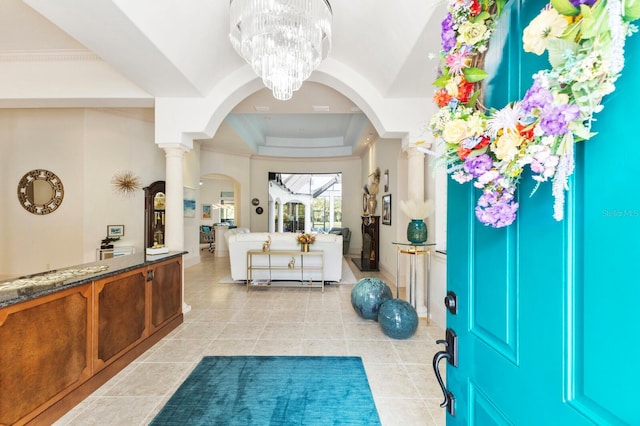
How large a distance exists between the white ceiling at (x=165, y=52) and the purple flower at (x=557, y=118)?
1731mm

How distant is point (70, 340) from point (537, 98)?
2.85 m

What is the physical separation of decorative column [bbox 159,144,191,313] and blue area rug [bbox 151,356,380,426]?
5.77ft

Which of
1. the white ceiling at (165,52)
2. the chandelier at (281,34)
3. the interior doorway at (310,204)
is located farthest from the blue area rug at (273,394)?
the interior doorway at (310,204)

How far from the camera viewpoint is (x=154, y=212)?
20.9 feet

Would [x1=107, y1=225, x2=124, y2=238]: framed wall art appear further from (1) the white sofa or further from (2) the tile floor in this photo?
(1) the white sofa

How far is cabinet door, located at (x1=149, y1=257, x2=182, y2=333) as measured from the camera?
303 centimetres

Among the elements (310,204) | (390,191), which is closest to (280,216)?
(310,204)

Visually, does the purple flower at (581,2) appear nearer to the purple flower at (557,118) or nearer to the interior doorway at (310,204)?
the purple flower at (557,118)

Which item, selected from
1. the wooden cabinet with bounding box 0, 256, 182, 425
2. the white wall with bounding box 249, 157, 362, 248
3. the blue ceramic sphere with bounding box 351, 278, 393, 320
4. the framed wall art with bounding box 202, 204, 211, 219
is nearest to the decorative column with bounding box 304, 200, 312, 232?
the framed wall art with bounding box 202, 204, 211, 219

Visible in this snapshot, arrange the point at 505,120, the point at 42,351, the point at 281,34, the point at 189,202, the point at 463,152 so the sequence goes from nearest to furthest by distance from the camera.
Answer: the point at 505,120
the point at 463,152
the point at 42,351
the point at 281,34
the point at 189,202

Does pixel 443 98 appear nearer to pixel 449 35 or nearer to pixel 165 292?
pixel 449 35

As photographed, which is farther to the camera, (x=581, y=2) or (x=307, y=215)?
(x=307, y=215)

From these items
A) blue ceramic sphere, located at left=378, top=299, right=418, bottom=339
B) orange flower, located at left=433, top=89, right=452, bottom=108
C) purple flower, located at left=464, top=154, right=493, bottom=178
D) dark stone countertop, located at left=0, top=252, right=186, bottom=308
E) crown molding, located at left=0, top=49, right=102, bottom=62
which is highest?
crown molding, located at left=0, top=49, right=102, bottom=62

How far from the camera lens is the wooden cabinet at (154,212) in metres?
6.31
